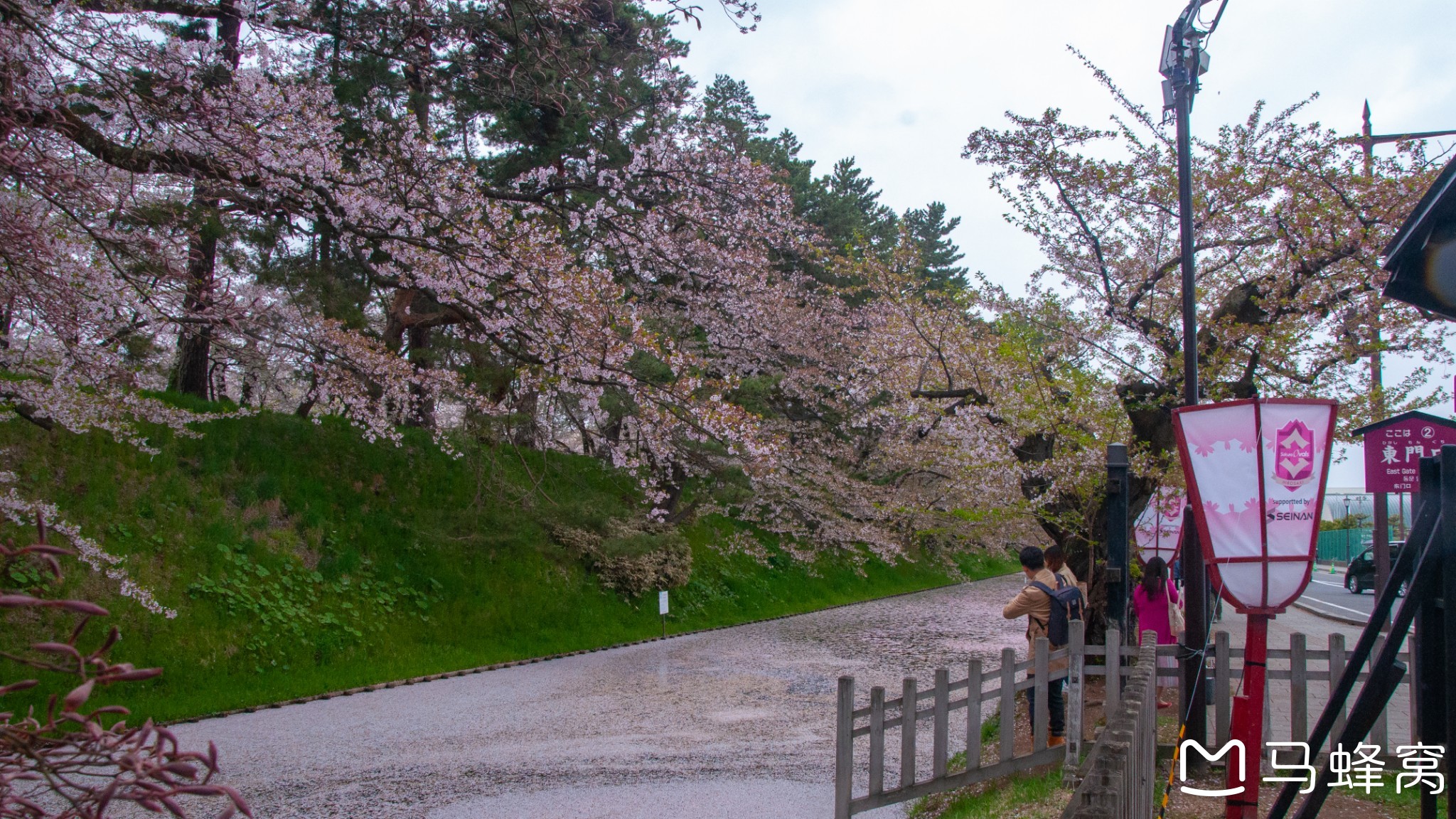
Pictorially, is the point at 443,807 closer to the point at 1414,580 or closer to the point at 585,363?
the point at 585,363

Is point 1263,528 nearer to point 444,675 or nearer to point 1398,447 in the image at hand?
point 1398,447

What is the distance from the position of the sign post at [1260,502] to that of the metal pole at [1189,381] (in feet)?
5.88

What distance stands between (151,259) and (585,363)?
3510 mm

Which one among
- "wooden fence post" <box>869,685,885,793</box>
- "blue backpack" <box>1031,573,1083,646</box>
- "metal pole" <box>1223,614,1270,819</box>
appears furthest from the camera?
"blue backpack" <box>1031,573,1083,646</box>

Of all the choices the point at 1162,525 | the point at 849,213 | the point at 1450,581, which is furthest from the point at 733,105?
the point at 1450,581

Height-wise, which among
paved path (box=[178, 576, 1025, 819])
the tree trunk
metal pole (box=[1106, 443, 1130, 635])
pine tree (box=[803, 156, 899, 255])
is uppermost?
pine tree (box=[803, 156, 899, 255])

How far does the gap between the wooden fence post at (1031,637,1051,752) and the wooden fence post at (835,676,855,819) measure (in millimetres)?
1486

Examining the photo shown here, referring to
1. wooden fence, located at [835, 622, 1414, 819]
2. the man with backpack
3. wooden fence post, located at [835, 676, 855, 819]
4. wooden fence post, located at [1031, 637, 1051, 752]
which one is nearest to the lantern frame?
wooden fence, located at [835, 622, 1414, 819]

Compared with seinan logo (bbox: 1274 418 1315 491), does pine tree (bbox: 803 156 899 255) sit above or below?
above

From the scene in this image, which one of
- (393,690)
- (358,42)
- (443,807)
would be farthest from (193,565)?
(358,42)

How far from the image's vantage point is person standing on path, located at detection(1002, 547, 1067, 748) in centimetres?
724

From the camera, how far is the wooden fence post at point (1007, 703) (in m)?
6.45

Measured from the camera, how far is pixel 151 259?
21.8ft

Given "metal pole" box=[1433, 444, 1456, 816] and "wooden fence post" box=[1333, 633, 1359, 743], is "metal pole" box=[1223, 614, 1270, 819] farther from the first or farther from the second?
"wooden fence post" box=[1333, 633, 1359, 743]
